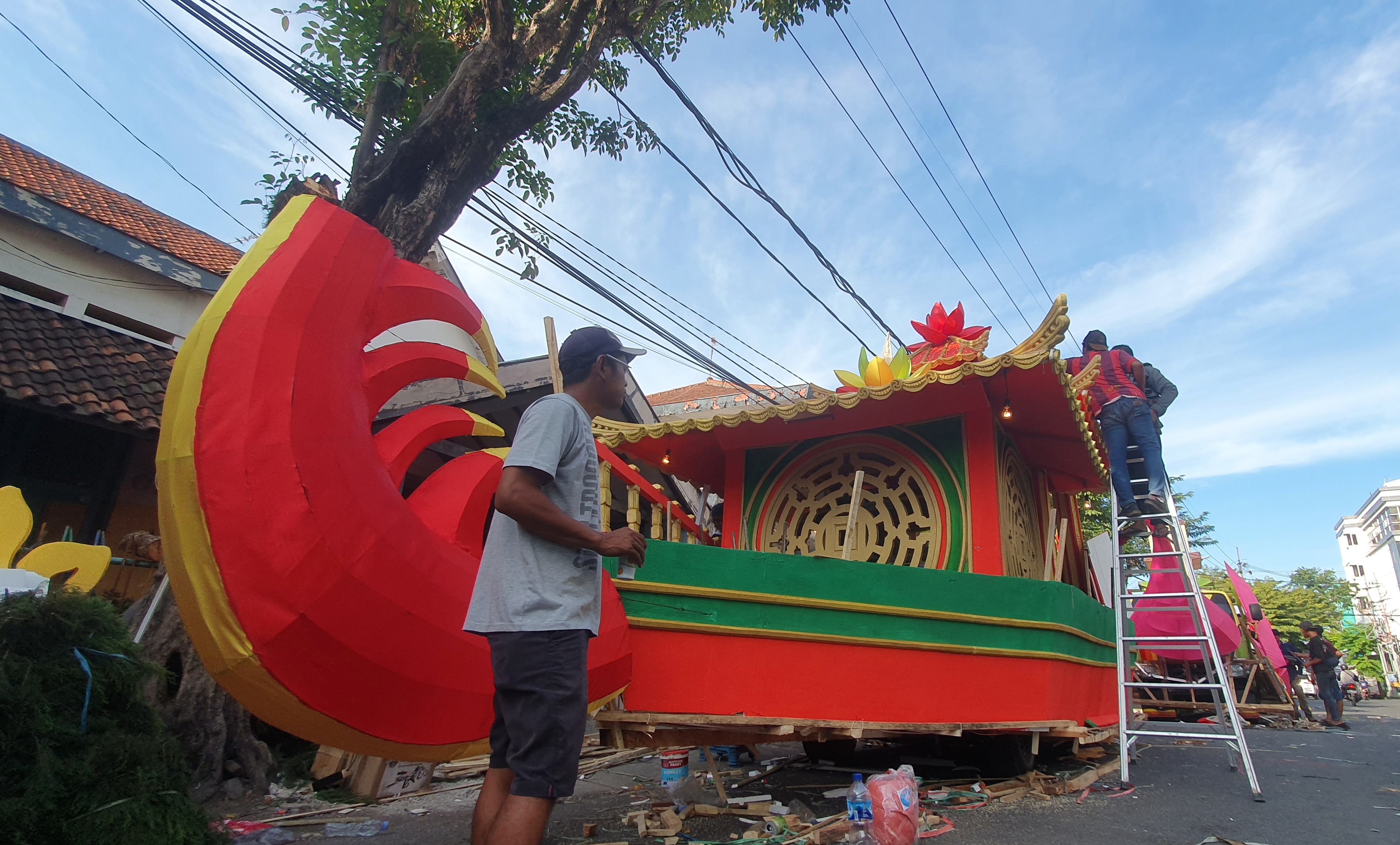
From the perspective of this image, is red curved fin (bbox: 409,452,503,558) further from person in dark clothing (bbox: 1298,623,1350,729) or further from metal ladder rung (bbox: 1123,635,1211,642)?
person in dark clothing (bbox: 1298,623,1350,729)

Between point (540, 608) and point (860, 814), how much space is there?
2.14m

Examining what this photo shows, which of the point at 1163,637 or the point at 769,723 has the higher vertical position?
the point at 1163,637

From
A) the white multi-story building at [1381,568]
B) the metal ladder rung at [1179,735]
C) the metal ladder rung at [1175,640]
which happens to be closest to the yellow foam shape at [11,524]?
the metal ladder rung at [1179,735]

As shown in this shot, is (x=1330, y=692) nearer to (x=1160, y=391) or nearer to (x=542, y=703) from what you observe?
(x=1160, y=391)

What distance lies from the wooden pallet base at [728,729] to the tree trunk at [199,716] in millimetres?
2652

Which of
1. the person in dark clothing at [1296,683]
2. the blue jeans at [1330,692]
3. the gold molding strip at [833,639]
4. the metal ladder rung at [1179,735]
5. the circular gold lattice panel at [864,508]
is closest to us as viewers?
the gold molding strip at [833,639]

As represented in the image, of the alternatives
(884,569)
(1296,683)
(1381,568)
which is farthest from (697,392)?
(1381,568)

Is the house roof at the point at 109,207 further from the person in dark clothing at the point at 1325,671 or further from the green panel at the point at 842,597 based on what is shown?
the person in dark clothing at the point at 1325,671

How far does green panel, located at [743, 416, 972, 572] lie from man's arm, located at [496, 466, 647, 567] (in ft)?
12.6

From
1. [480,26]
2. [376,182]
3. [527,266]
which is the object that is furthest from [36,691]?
[480,26]

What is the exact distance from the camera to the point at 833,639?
3.91 metres

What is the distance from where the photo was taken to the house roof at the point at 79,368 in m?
5.87

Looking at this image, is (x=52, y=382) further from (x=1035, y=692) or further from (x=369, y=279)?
(x=1035, y=692)

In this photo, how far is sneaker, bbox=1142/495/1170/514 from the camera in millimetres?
5711
